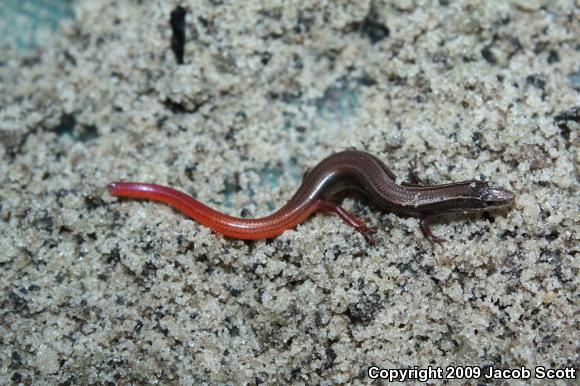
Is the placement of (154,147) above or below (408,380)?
above

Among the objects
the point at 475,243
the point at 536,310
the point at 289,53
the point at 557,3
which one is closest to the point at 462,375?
the point at 536,310

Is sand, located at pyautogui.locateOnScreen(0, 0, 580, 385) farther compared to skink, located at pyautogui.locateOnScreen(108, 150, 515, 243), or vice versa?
skink, located at pyautogui.locateOnScreen(108, 150, 515, 243)

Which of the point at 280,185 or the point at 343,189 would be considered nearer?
the point at 343,189

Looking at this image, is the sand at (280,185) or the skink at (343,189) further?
the skink at (343,189)

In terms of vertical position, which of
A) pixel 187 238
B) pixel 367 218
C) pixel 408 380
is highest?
pixel 367 218

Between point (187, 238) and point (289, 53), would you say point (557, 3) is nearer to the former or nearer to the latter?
point (289, 53)

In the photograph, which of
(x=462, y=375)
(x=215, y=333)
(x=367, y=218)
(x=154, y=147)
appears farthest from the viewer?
(x=154, y=147)

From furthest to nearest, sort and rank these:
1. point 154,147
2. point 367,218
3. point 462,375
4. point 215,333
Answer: point 154,147 → point 367,218 → point 215,333 → point 462,375

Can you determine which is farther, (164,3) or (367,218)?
(164,3)
